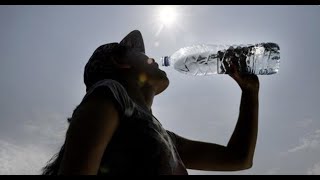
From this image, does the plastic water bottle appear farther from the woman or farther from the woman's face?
the woman's face

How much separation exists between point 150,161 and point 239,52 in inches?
82.3

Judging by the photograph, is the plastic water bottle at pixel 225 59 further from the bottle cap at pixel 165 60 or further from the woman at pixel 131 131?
the woman at pixel 131 131

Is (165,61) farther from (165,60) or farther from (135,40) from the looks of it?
(135,40)

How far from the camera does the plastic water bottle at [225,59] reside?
376 centimetres

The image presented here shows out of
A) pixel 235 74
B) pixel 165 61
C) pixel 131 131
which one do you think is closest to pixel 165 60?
pixel 165 61

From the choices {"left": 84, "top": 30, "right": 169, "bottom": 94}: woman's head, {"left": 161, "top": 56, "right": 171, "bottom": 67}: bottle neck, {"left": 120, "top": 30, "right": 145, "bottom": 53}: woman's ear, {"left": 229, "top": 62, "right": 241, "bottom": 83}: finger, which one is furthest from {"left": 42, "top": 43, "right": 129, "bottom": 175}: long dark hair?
{"left": 161, "top": 56, "right": 171, "bottom": 67}: bottle neck

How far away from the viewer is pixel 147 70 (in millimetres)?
3090

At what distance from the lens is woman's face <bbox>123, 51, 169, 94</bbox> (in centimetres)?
304

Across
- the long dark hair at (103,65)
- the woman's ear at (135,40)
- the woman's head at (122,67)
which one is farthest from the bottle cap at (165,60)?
the long dark hair at (103,65)

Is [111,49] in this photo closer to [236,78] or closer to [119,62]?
[119,62]

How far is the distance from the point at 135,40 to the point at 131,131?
163cm

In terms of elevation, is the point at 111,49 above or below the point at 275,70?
above

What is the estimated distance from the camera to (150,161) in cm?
217
